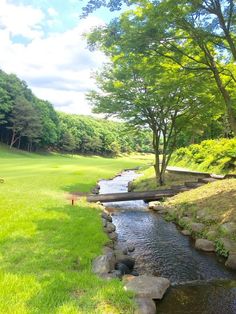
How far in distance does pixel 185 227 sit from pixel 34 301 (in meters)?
Result: 9.10

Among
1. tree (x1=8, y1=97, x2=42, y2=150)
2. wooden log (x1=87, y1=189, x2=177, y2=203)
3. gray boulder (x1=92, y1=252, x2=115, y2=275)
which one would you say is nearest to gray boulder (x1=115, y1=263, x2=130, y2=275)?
gray boulder (x1=92, y1=252, x2=115, y2=275)

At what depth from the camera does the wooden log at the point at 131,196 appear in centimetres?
1789

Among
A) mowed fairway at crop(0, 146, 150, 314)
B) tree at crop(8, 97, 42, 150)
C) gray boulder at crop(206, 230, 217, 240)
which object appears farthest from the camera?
tree at crop(8, 97, 42, 150)

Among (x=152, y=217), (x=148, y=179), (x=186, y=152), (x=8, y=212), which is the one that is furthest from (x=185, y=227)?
(x=186, y=152)

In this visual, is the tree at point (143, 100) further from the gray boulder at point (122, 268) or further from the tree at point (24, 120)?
the tree at point (24, 120)

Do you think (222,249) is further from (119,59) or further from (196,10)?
(119,59)

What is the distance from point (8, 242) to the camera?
815cm

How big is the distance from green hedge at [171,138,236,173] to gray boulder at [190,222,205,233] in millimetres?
11054

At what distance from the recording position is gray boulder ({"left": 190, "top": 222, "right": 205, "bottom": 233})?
12208 mm

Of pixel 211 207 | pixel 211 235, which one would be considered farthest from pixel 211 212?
pixel 211 235

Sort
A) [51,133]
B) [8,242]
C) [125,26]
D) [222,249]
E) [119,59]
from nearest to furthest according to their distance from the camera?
[8,242] < [222,249] < [125,26] < [119,59] < [51,133]

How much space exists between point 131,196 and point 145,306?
12.7 m

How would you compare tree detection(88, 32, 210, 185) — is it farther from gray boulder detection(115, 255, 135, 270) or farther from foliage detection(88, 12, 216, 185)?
gray boulder detection(115, 255, 135, 270)

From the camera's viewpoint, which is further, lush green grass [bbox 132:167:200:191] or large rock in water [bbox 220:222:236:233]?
lush green grass [bbox 132:167:200:191]
